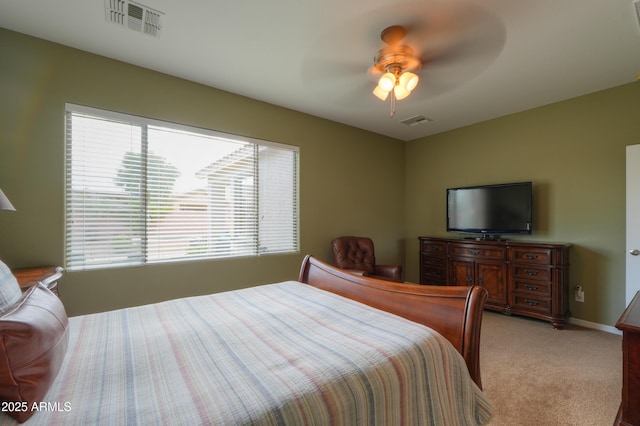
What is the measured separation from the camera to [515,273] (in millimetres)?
3238

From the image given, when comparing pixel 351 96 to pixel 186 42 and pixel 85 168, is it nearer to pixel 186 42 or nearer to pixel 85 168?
pixel 186 42

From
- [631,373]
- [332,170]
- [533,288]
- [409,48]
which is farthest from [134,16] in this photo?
[533,288]

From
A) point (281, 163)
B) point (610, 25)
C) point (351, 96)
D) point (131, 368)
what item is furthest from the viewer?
point (281, 163)

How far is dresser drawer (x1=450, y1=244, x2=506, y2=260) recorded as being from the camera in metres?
3.36

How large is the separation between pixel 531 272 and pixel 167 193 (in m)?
4.15

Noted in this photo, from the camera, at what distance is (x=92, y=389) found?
0.84 metres

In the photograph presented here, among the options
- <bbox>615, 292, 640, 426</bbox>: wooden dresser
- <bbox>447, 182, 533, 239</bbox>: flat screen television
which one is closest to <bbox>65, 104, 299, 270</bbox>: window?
<bbox>447, 182, 533, 239</bbox>: flat screen television

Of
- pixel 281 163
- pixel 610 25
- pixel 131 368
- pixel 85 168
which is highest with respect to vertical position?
pixel 610 25

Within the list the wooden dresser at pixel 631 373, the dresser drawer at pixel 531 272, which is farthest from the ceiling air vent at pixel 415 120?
the wooden dresser at pixel 631 373

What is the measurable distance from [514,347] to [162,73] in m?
4.36

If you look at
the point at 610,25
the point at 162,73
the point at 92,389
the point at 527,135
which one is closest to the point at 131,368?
the point at 92,389

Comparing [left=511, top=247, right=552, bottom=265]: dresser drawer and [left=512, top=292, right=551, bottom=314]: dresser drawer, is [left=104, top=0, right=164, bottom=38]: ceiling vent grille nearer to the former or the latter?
[left=511, top=247, right=552, bottom=265]: dresser drawer

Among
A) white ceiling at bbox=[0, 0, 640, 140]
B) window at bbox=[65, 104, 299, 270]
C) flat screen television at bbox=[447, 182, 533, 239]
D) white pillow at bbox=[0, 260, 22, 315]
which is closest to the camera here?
white pillow at bbox=[0, 260, 22, 315]

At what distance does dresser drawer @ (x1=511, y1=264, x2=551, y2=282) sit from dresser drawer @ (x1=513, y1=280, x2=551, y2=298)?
57 mm
